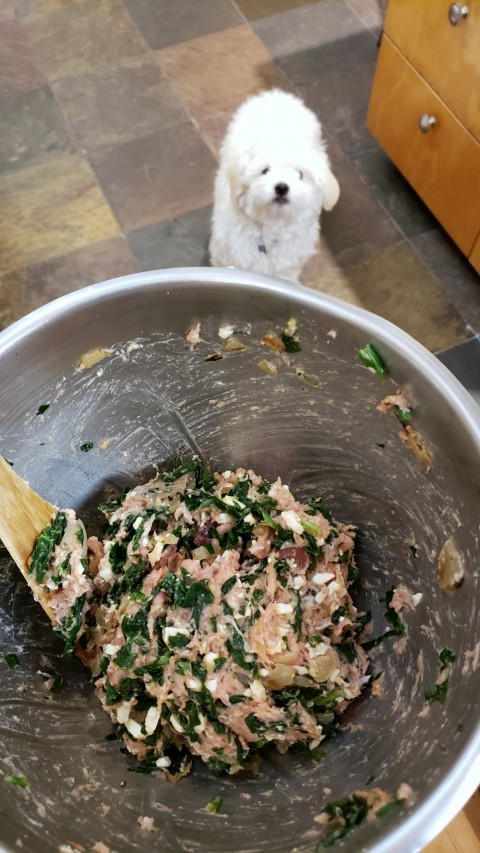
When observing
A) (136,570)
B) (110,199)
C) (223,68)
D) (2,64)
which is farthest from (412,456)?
(2,64)

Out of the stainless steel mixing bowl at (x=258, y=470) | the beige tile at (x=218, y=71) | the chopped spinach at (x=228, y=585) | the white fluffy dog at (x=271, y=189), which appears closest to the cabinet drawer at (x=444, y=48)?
the white fluffy dog at (x=271, y=189)

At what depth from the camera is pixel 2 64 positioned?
8.04ft

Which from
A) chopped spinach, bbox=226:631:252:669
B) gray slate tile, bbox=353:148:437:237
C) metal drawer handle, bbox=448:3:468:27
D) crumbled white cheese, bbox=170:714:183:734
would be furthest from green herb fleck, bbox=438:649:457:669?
gray slate tile, bbox=353:148:437:237

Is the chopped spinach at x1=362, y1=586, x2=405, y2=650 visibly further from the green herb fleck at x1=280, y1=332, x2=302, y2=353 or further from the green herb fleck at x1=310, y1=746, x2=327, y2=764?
the green herb fleck at x1=280, y1=332, x2=302, y2=353

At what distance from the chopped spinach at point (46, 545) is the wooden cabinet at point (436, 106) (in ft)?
4.77

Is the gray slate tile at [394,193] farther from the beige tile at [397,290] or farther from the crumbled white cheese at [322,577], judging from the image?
the crumbled white cheese at [322,577]

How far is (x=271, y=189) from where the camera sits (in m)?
1.58

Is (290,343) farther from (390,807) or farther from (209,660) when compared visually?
(390,807)

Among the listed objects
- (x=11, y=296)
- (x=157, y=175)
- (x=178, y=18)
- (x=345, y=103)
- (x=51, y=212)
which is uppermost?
(x=178, y=18)

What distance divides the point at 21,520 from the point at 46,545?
0.17 ft

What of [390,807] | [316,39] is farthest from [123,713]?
[316,39]

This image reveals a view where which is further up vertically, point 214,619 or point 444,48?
point 444,48

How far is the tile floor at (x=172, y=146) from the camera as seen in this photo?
79.4 inches

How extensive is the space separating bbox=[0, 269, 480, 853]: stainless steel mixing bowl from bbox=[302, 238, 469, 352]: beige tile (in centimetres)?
100
